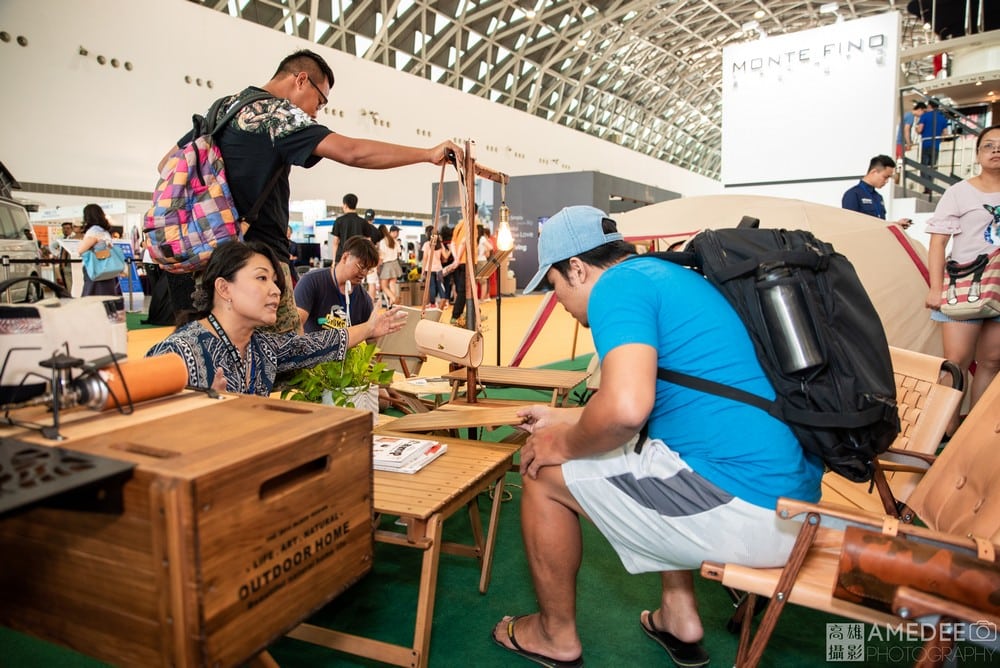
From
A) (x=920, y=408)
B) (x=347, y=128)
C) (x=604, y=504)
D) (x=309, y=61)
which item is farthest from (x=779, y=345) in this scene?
(x=347, y=128)

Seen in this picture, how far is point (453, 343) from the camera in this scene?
2943 mm

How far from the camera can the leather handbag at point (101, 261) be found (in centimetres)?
800

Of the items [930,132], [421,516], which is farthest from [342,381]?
[930,132]

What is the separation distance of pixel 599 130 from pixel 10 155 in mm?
26530

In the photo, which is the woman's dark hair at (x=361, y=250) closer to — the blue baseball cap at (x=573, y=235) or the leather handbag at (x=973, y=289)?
the blue baseball cap at (x=573, y=235)

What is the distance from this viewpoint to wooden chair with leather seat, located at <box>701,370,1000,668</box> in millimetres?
1340

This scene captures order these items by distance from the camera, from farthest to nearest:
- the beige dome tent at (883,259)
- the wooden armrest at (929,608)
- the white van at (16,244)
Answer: the white van at (16,244), the beige dome tent at (883,259), the wooden armrest at (929,608)

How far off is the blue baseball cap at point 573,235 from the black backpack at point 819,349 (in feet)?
1.26

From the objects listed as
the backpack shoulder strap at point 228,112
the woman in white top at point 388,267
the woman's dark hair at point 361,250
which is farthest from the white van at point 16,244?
the backpack shoulder strap at point 228,112

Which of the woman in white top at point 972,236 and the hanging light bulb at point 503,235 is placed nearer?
the woman in white top at point 972,236

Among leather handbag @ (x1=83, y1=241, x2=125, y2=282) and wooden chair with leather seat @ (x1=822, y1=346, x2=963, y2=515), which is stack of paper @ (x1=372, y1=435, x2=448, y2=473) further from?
leather handbag @ (x1=83, y1=241, x2=125, y2=282)

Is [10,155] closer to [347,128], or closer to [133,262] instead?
[133,262]

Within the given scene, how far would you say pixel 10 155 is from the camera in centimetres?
1017

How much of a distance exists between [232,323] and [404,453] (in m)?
0.73
